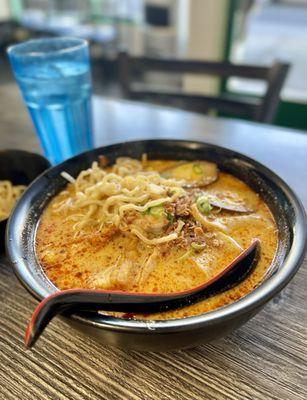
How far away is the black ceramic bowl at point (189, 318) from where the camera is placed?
27.0 inches

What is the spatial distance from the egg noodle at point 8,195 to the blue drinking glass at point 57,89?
1.00ft

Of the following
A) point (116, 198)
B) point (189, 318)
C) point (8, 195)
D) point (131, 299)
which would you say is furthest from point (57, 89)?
point (189, 318)

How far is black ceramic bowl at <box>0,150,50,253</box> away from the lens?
137 cm

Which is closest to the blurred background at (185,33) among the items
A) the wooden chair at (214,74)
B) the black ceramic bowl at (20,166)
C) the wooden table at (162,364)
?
the wooden chair at (214,74)

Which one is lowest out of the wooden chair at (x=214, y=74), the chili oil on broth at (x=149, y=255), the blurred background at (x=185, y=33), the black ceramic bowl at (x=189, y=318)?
the blurred background at (x=185, y=33)

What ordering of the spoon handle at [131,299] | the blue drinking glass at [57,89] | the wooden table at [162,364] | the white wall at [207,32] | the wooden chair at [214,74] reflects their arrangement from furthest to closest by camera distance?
the white wall at [207,32] → the wooden chair at [214,74] → the blue drinking glass at [57,89] → the wooden table at [162,364] → the spoon handle at [131,299]

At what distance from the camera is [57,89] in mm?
1516

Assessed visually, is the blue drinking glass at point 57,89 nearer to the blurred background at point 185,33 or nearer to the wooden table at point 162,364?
the wooden table at point 162,364

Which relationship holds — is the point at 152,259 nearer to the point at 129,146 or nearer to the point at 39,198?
the point at 39,198

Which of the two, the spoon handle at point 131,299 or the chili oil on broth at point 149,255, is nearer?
the spoon handle at point 131,299

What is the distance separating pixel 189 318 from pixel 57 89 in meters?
1.18

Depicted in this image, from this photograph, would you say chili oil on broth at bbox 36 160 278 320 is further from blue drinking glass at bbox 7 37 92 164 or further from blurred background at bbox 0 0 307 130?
blurred background at bbox 0 0 307 130

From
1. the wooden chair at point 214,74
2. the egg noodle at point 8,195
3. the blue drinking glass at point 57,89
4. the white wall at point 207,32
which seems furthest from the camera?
the white wall at point 207,32

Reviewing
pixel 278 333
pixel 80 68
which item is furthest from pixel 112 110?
pixel 278 333
